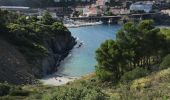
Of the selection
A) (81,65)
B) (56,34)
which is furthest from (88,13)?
(81,65)

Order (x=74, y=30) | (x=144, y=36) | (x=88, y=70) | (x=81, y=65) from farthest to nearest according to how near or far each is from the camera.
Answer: (x=74, y=30) < (x=81, y=65) < (x=88, y=70) < (x=144, y=36)

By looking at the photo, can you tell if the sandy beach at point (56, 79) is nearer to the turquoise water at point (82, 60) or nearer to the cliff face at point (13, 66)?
the cliff face at point (13, 66)

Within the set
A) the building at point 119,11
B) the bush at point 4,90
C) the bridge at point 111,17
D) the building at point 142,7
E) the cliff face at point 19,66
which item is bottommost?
the bridge at point 111,17

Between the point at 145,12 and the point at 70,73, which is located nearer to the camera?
the point at 70,73

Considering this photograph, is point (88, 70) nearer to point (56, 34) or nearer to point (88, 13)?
point (56, 34)

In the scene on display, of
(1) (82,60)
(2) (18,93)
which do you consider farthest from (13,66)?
(2) (18,93)

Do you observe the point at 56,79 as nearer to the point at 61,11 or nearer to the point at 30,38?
the point at 30,38

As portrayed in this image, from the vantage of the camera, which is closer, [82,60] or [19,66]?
[19,66]

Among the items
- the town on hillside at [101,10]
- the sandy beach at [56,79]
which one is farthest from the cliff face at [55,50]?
the town on hillside at [101,10]
